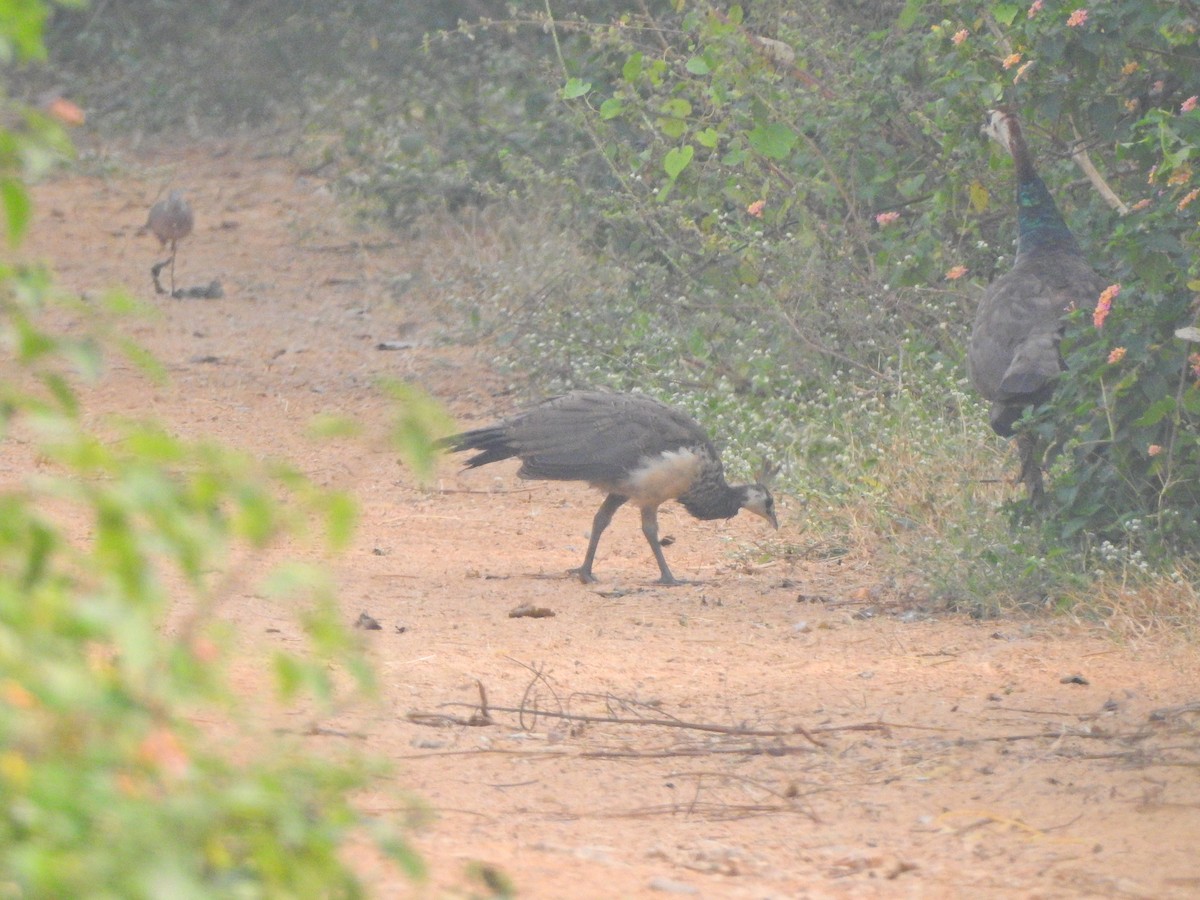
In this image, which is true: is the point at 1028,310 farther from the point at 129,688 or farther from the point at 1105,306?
the point at 129,688

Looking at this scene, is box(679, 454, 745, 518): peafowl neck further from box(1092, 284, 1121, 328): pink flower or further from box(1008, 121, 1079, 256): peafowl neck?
box(1092, 284, 1121, 328): pink flower

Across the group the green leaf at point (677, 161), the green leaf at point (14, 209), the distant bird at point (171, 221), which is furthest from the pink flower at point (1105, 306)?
the distant bird at point (171, 221)

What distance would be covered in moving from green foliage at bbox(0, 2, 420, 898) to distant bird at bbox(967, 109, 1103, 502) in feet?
15.2

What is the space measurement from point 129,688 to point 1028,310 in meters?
5.18

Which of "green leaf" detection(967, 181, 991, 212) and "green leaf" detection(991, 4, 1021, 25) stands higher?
"green leaf" detection(991, 4, 1021, 25)

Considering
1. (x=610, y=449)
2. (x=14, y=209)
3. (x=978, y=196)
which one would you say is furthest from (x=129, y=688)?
(x=978, y=196)

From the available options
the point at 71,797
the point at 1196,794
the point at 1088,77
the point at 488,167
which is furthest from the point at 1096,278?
the point at 488,167

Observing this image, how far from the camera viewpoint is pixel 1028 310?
20.8 ft

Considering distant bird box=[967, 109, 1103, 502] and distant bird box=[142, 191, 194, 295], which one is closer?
distant bird box=[967, 109, 1103, 502]

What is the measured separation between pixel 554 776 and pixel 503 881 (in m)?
1.99

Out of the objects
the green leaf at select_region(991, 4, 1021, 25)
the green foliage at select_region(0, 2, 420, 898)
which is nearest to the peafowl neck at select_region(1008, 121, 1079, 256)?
the green leaf at select_region(991, 4, 1021, 25)

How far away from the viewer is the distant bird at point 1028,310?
240 inches

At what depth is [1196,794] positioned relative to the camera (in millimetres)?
3807

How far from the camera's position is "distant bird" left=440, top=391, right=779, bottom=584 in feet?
21.5
